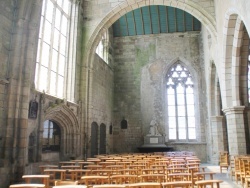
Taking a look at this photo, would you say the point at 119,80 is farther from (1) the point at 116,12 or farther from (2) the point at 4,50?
(2) the point at 4,50

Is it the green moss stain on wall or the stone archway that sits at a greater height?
the green moss stain on wall

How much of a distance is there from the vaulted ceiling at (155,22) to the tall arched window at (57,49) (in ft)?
16.6

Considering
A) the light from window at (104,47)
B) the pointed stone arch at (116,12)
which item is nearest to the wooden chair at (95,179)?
the pointed stone arch at (116,12)

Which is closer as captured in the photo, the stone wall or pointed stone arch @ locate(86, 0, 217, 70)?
the stone wall

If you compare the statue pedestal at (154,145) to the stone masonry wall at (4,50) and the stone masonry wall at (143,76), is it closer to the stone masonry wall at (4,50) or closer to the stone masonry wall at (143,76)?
the stone masonry wall at (143,76)

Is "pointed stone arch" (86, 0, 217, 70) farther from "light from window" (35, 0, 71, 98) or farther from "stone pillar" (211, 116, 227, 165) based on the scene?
"stone pillar" (211, 116, 227, 165)

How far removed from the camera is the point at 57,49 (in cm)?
1042

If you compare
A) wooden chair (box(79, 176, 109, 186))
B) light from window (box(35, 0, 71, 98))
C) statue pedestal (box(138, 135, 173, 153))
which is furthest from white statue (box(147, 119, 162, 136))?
wooden chair (box(79, 176, 109, 186))

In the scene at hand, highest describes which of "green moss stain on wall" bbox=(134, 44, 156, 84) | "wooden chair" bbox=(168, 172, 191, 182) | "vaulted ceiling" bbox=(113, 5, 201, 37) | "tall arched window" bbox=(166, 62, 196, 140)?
"vaulted ceiling" bbox=(113, 5, 201, 37)

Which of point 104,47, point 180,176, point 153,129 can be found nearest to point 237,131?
point 180,176

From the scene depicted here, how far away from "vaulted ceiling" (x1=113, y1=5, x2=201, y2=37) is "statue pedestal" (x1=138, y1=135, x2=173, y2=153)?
7.04m

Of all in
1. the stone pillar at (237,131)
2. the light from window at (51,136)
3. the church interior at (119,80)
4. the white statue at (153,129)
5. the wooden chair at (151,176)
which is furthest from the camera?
the white statue at (153,129)

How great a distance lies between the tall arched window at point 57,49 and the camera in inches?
361

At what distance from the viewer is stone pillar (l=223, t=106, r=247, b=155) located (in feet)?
28.5
